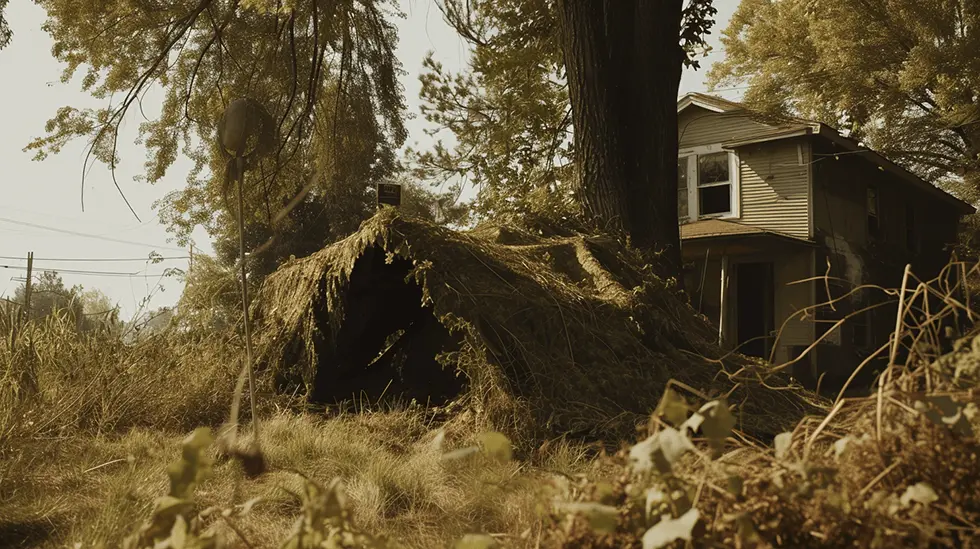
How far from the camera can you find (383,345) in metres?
8.15

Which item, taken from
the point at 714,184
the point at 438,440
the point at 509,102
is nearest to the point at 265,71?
the point at 509,102

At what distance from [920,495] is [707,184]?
1921 centimetres

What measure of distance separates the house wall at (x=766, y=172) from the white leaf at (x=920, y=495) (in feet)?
60.7

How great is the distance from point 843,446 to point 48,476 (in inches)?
163

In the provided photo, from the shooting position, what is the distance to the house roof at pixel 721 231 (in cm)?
1750

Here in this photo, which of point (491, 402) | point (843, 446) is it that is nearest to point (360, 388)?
point (491, 402)

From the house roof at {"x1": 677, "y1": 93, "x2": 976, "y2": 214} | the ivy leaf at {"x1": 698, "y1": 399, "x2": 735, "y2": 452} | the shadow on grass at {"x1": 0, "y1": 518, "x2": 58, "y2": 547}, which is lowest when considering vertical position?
the shadow on grass at {"x1": 0, "y1": 518, "x2": 58, "y2": 547}

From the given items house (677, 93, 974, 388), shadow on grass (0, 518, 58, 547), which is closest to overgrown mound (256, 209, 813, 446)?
shadow on grass (0, 518, 58, 547)

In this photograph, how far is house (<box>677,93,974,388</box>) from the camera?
60.4 ft

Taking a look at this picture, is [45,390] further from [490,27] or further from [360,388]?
[490,27]

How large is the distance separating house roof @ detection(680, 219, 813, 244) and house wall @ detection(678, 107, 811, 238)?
0.44 metres

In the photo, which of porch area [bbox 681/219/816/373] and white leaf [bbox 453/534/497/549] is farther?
porch area [bbox 681/219/816/373]

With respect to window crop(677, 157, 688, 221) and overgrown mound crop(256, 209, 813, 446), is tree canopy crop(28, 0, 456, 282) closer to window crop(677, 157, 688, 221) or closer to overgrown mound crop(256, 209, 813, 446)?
overgrown mound crop(256, 209, 813, 446)

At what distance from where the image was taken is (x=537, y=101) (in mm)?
13812
